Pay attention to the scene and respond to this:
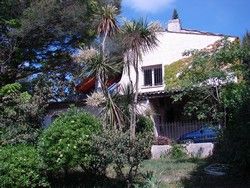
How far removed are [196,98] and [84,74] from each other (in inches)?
211

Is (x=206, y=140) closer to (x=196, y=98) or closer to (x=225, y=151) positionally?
(x=196, y=98)

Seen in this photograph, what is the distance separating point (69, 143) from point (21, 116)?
18.1 ft

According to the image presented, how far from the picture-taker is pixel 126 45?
17672 mm

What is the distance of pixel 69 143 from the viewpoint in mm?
14008

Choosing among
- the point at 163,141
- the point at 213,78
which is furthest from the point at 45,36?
the point at 213,78

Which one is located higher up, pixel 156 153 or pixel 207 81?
pixel 207 81

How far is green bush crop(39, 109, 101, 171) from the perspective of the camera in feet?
45.7

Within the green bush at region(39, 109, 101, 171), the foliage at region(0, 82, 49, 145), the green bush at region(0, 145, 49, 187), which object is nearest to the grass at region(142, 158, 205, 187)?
the green bush at region(39, 109, 101, 171)

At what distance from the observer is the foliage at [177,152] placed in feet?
62.8

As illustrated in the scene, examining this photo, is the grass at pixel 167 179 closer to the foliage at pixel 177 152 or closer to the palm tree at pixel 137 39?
the foliage at pixel 177 152

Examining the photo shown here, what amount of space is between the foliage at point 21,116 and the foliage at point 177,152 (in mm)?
5462

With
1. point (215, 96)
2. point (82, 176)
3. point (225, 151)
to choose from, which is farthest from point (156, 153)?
point (225, 151)

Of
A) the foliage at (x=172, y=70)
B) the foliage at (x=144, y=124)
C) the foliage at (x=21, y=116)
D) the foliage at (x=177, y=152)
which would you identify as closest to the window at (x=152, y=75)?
the foliage at (x=172, y=70)

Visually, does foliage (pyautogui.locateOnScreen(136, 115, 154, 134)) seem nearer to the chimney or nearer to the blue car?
the blue car
